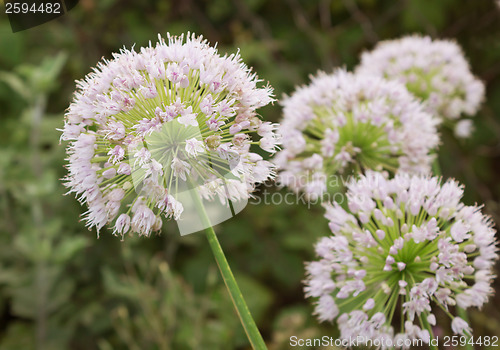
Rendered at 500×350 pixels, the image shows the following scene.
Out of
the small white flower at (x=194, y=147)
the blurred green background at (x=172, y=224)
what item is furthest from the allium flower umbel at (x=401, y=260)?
the blurred green background at (x=172, y=224)

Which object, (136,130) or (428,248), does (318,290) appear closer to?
(428,248)

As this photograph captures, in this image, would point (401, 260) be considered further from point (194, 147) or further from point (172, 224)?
point (172, 224)

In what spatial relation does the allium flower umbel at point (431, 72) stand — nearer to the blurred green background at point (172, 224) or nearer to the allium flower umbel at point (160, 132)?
the blurred green background at point (172, 224)

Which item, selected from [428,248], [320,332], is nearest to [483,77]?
[320,332]

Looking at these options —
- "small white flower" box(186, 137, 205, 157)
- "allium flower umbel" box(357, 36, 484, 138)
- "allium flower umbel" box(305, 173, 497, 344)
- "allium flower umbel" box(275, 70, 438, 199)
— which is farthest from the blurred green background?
"small white flower" box(186, 137, 205, 157)

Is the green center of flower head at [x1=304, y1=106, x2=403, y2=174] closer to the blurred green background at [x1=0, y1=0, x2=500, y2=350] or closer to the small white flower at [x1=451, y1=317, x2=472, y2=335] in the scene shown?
the small white flower at [x1=451, y1=317, x2=472, y2=335]
